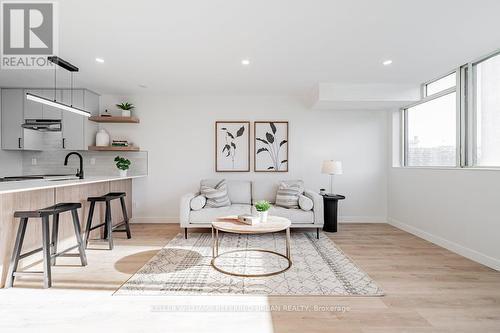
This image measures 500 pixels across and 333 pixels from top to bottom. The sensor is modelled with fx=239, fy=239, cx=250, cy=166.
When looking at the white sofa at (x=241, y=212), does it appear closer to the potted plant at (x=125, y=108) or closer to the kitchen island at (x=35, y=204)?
the kitchen island at (x=35, y=204)

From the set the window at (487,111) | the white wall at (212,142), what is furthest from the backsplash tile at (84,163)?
the window at (487,111)

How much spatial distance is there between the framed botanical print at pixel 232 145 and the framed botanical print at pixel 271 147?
0.19m

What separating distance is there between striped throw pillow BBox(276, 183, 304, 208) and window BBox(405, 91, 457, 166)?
2.07 m

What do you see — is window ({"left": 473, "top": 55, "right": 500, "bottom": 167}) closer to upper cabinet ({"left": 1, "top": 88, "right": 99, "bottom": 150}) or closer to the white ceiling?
the white ceiling

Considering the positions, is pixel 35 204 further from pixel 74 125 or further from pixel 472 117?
pixel 472 117

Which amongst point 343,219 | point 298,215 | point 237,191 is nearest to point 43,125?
point 237,191

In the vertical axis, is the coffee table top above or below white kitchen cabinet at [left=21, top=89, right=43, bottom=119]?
below

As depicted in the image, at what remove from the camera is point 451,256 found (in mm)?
2977

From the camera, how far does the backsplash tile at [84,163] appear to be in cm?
452

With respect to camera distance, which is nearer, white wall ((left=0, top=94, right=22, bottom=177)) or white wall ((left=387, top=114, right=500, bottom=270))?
white wall ((left=387, top=114, right=500, bottom=270))

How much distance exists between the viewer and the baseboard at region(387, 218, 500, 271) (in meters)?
2.64

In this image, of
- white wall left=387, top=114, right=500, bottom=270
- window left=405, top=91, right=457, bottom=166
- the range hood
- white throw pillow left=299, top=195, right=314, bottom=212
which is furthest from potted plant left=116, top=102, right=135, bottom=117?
window left=405, top=91, right=457, bottom=166

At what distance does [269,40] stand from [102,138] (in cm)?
353

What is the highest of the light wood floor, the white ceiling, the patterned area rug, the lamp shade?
the white ceiling
